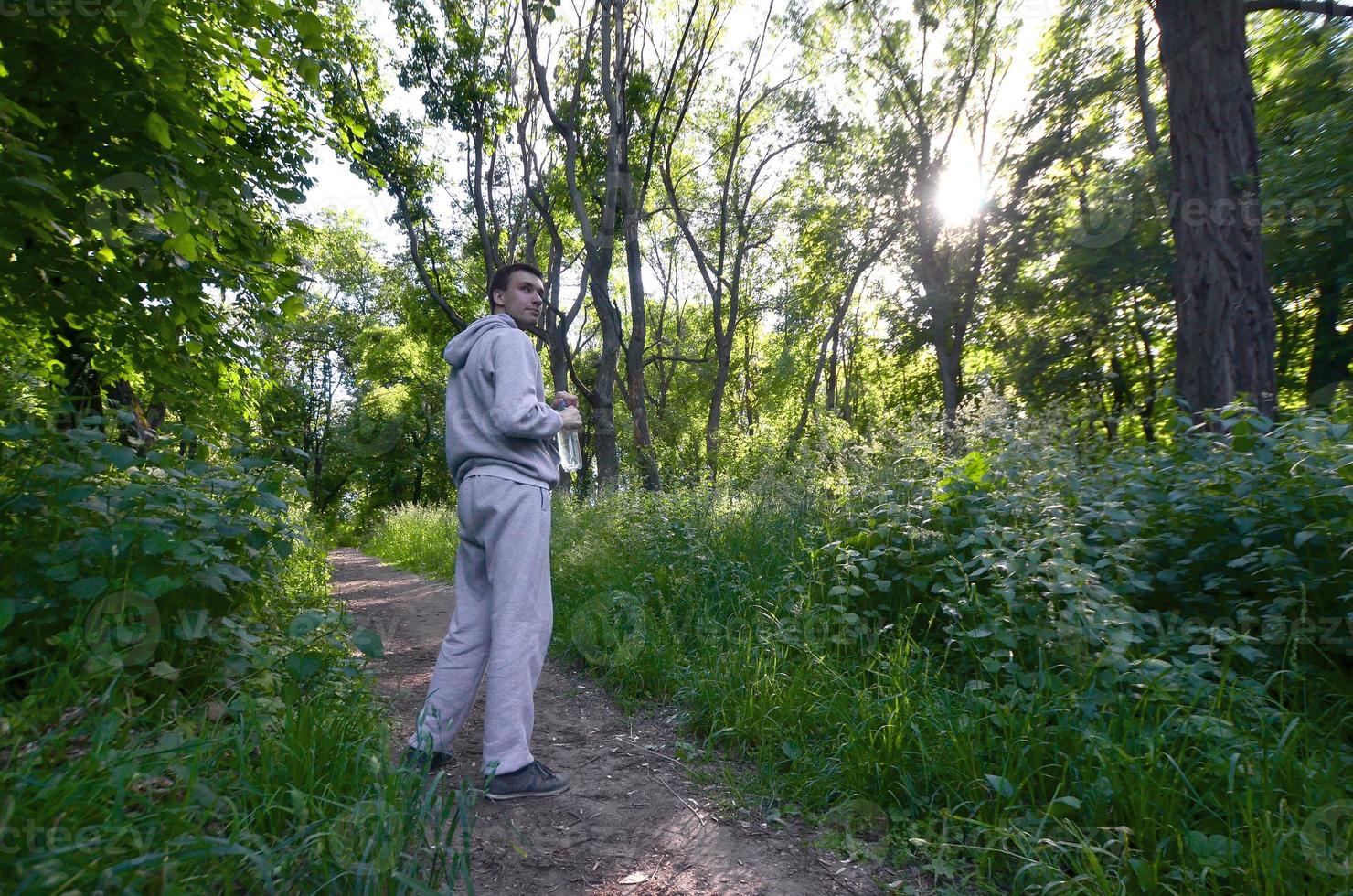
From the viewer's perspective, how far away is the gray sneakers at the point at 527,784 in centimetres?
293

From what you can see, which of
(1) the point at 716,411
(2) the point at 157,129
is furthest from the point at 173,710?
(1) the point at 716,411

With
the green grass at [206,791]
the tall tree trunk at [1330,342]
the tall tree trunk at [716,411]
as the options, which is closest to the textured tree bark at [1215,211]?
the green grass at [206,791]

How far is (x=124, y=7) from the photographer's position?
10.1ft

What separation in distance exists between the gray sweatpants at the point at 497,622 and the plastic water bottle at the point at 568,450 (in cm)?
47

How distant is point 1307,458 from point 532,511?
3.66 meters

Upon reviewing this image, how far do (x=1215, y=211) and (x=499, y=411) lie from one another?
6356 millimetres

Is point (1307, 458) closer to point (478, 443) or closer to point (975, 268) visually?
point (478, 443)

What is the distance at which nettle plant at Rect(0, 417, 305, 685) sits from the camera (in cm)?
238

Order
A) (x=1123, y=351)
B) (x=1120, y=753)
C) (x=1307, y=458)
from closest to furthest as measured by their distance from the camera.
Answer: (x=1120, y=753) < (x=1307, y=458) < (x=1123, y=351)

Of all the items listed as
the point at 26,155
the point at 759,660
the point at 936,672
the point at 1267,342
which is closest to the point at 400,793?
the point at 759,660

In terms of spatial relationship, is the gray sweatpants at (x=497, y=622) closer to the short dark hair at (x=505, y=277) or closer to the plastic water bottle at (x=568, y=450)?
the plastic water bottle at (x=568, y=450)

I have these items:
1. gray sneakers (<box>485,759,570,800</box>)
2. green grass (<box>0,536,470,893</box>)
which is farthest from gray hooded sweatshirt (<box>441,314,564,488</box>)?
gray sneakers (<box>485,759,570,800</box>)

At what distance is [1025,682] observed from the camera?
301cm

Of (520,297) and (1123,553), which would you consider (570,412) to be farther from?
(1123,553)
